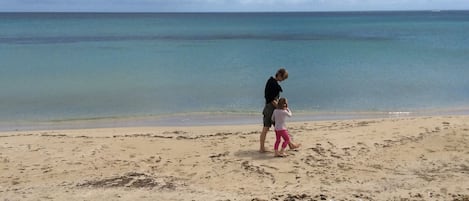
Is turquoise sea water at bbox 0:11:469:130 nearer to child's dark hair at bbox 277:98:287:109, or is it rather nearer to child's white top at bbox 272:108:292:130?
child's white top at bbox 272:108:292:130

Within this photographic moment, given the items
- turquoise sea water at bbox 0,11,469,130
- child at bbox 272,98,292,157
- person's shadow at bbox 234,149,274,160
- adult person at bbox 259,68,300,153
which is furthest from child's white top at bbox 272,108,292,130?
turquoise sea water at bbox 0,11,469,130

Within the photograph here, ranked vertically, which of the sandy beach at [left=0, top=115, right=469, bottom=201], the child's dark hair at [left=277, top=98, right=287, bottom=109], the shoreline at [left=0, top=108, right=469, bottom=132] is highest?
the child's dark hair at [left=277, top=98, right=287, bottom=109]

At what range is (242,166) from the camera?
7.71 metres

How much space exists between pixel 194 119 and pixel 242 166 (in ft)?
19.2

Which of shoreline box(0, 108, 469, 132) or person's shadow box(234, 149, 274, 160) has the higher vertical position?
shoreline box(0, 108, 469, 132)

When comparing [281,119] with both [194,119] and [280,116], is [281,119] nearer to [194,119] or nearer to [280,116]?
[280,116]

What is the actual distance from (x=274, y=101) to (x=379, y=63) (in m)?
19.7

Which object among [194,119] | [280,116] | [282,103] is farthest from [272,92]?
[194,119]

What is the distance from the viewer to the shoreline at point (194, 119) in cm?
1277

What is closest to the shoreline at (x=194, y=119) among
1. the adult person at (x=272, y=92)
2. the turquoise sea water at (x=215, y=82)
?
the turquoise sea water at (x=215, y=82)

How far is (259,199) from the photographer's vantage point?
6.17m

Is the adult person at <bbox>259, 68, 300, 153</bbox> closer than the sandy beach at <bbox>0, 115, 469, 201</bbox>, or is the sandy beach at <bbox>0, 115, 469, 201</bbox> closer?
the sandy beach at <bbox>0, 115, 469, 201</bbox>

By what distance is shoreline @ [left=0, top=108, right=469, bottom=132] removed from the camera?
12.8 m

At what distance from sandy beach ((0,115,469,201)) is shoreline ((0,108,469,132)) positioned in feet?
7.69
